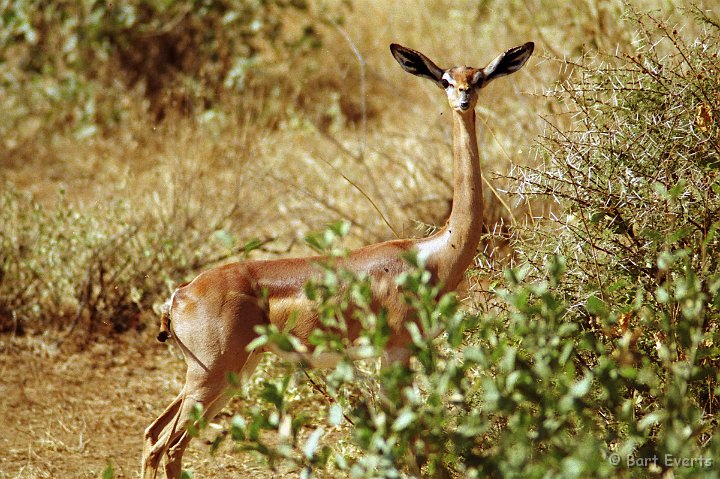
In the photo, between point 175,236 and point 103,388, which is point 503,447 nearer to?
point 103,388

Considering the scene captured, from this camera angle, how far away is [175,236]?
22.0 feet

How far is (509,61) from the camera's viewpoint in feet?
14.8

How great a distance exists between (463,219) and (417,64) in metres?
0.80

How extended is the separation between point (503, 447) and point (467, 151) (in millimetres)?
1733

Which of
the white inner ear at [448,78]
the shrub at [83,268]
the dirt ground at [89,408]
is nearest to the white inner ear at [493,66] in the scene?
the white inner ear at [448,78]

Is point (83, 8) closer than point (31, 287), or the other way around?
point (31, 287)

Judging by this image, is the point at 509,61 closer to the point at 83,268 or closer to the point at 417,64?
Result: the point at 417,64

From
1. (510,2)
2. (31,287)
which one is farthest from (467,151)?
(510,2)

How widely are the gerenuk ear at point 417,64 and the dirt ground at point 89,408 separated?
190cm

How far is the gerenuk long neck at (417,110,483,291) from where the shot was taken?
4211 millimetres

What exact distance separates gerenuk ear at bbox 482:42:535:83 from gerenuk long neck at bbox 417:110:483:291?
0.30 m

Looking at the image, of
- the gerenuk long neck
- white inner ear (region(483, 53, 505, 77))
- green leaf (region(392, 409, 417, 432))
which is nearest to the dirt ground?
the gerenuk long neck

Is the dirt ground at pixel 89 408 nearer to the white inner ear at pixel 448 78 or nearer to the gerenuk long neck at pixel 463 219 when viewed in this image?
the gerenuk long neck at pixel 463 219

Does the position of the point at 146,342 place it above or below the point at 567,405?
below
